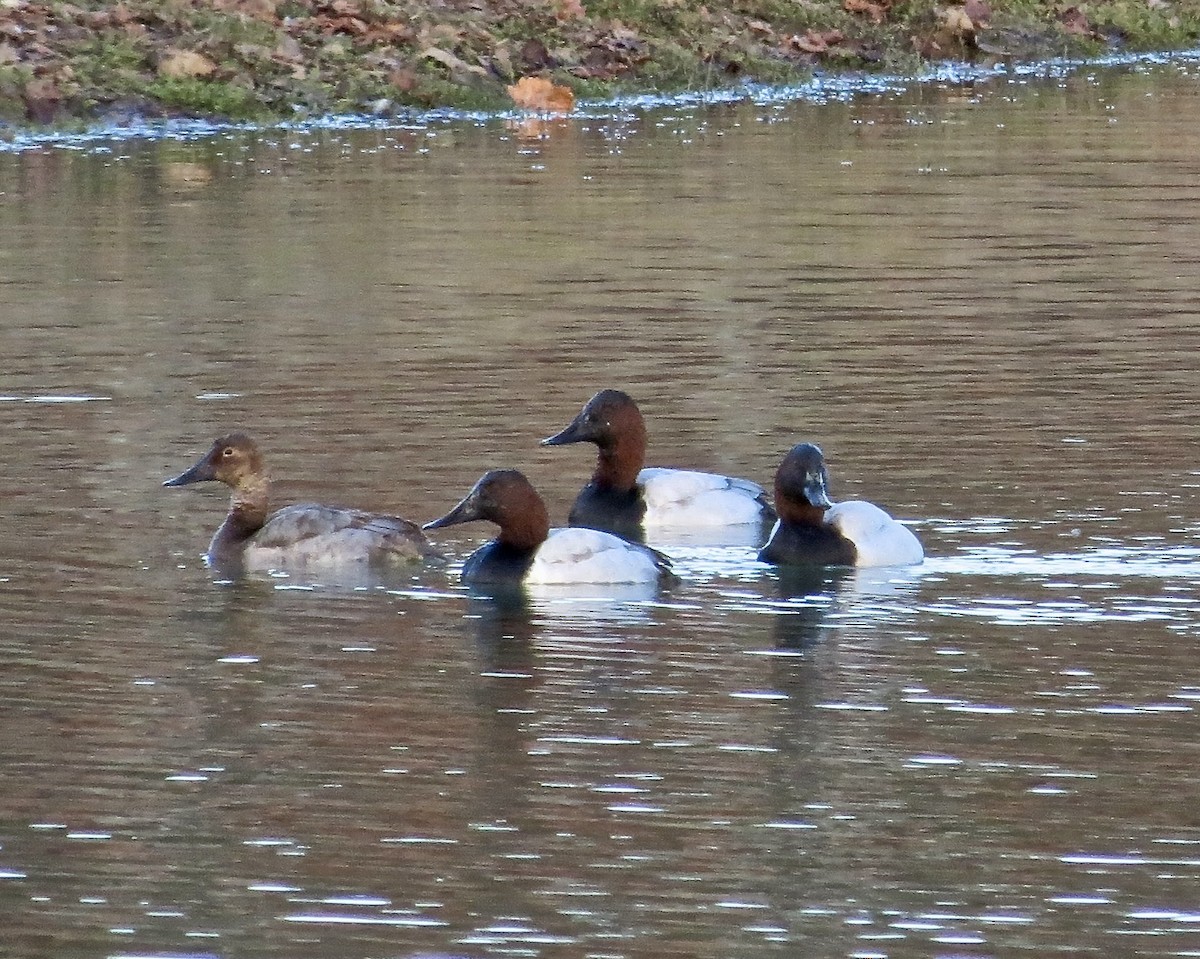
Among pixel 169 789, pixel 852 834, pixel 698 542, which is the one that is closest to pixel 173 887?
pixel 169 789

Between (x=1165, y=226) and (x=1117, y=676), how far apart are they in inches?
480

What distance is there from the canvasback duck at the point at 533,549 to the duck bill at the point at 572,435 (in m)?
1.42

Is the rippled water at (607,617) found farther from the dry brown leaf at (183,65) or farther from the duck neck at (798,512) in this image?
the dry brown leaf at (183,65)

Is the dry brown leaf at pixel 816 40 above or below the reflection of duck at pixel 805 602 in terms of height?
above

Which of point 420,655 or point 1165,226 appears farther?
point 1165,226

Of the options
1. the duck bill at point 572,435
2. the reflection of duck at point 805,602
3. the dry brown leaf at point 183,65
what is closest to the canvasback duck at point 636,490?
the duck bill at point 572,435

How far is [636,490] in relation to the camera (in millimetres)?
11953

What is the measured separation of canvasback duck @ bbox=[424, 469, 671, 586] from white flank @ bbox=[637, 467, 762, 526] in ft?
2.94

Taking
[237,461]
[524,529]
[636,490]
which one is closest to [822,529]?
[524,529]

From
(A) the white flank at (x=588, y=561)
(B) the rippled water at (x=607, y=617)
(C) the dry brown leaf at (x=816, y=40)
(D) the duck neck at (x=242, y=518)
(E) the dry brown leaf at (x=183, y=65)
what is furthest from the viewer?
(C) the dry brown leaf at (x=816, y=40)

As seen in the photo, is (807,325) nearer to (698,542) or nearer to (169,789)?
(698,542)

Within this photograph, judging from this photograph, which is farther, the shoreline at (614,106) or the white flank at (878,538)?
the shoreline at (614,106)

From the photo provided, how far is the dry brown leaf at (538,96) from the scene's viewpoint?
1210 inches

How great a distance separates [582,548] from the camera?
1067 centimetres
